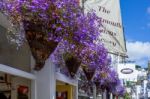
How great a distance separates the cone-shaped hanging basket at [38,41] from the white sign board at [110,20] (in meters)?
6.34

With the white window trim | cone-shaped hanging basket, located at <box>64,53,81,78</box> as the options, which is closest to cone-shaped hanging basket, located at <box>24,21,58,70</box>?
the white window trim

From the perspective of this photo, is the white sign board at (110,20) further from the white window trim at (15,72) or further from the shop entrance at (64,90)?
the white window trim at (15,72)

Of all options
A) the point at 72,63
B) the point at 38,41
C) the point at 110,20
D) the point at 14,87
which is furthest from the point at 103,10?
the point at 38,41

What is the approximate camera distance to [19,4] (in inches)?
301


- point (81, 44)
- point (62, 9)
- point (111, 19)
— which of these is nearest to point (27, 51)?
point (81, 44)

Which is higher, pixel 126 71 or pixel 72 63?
pixel 126 71

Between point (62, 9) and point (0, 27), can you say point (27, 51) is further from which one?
point (62, 9)

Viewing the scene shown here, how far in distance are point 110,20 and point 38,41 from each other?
281 inches

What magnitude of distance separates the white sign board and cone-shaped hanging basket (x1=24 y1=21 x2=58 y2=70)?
20.8 feet

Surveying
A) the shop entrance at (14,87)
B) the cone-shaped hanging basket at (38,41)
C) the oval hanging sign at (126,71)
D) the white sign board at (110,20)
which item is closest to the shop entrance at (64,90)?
the white sign board at (110,20)

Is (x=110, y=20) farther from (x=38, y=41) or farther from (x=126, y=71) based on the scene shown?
(x=126, y=71)

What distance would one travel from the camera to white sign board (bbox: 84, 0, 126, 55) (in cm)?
1467

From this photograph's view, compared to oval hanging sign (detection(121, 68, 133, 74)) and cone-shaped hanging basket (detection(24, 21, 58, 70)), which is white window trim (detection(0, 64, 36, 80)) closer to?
cone-shaped hanging basket (detection(24, 21, 58, 70))

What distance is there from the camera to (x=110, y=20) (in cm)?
1501
